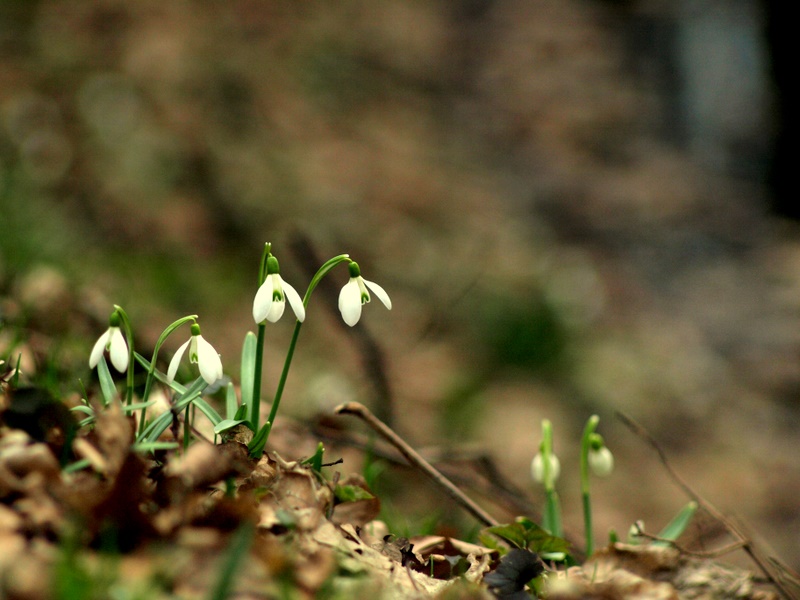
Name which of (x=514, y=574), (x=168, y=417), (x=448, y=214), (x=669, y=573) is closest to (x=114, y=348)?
(x=168, y=417)

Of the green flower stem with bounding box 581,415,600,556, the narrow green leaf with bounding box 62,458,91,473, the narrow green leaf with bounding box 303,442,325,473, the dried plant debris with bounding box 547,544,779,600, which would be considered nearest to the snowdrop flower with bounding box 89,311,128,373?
the narrow green leaf with bounding box 62,458,91,473

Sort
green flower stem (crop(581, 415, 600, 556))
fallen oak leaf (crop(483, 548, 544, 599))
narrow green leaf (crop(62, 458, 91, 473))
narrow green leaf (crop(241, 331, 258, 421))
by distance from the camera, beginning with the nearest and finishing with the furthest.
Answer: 1. narrow green leaf (crop(62, 458, 91, 473))
2. fallen oak leaf (crop(483, 548, 544, 599))
3. narrow green leaf (crop(241, 331, 258, 421))
4. green flower stem (crop(581, 415, 600, 556))

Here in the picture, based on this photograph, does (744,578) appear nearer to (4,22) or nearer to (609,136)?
(4,22)

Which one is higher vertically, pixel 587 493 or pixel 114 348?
pixel 114 348

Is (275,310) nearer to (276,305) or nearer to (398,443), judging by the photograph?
(276,305)

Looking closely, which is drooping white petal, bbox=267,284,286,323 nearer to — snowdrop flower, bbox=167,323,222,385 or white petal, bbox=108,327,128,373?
snowdrop flower, bbox=167,323,222,385

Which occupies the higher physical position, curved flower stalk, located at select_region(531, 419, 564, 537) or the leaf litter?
the leaf litter

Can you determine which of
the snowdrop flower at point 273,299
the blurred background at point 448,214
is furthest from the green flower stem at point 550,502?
the blurred background at point 448,214
